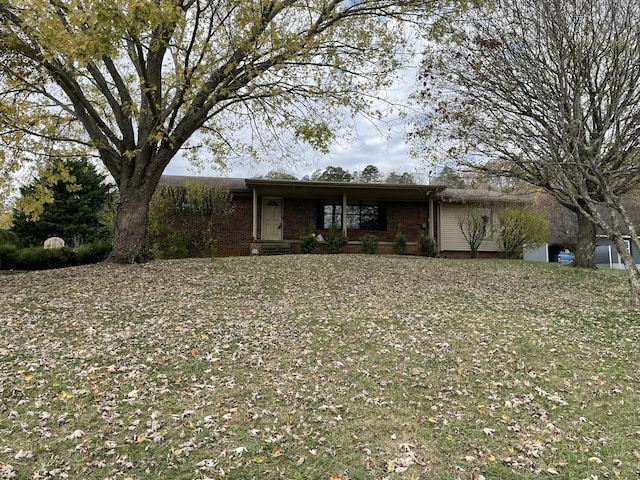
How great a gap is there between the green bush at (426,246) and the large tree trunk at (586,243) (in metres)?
4.78

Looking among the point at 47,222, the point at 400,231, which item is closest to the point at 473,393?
the point at 400,231

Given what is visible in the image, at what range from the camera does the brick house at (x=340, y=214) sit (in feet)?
53.6

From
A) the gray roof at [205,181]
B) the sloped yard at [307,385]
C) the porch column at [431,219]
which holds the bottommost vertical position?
the sloped yard at [307,385]

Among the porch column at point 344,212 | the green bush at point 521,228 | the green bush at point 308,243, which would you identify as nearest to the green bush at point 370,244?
the porch column at point 344,212

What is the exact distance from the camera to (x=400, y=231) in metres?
17.7

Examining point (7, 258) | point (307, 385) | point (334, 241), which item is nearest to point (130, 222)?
point (7, 258)

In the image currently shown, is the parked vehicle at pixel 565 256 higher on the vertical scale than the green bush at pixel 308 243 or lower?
lower

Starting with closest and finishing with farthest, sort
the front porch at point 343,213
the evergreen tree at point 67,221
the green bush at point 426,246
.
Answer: the front porch at point 343,213 → the green bush at point 426,246 → the evergreen tree at point 67,221

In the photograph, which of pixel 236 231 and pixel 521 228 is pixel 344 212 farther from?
pixel 521 228

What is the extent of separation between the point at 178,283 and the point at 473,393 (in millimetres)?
5960

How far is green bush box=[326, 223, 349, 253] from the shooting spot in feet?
52.7

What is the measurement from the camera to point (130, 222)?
384 inches

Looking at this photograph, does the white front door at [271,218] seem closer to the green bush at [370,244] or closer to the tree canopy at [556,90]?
the green bush at [370,244]

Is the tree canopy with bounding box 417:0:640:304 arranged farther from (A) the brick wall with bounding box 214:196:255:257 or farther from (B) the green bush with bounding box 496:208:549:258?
(A) the brick wall with bounding box 214:196:255:257
